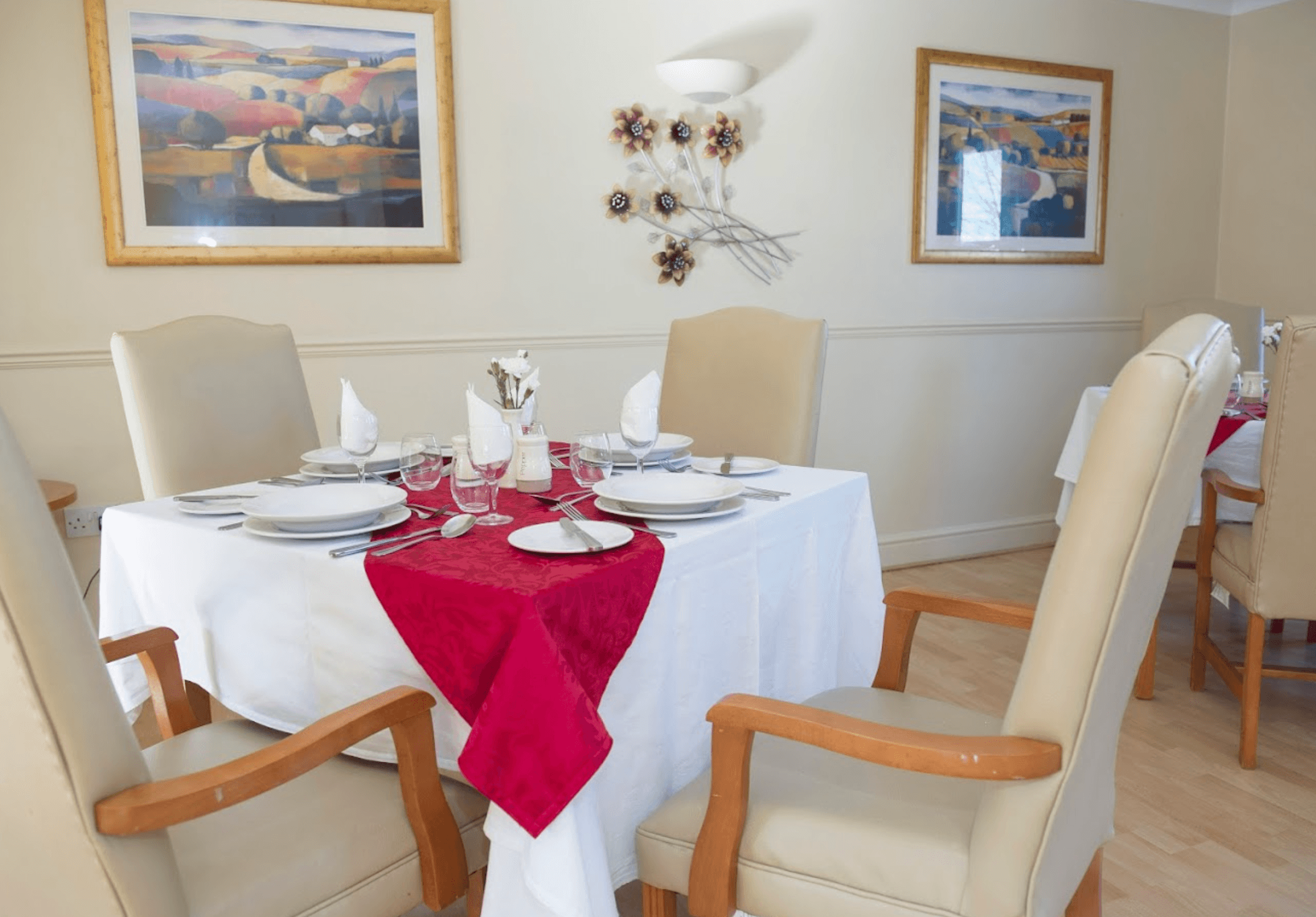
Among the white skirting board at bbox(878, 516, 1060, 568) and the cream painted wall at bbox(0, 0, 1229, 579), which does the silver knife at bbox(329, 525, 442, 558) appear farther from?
the white skirting board at bbox(878, 516, 1060, 568)

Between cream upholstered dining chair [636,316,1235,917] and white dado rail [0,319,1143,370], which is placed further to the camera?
white dado rail [0,319,1143,370]

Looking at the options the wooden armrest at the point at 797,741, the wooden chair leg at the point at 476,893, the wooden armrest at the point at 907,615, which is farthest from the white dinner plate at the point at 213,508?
the wooden armrest at the point at 907,615

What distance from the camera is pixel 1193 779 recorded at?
7.88 feet

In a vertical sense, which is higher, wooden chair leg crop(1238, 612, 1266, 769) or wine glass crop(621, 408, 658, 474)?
wine glass crop(621, 408, 658, 474)

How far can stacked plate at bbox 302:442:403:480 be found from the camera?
1.99m

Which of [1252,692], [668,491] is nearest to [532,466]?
[668,491]

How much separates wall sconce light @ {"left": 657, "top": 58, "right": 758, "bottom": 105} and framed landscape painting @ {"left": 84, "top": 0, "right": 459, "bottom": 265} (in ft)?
2.56

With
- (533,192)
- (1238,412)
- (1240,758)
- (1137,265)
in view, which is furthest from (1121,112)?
(1240,758)

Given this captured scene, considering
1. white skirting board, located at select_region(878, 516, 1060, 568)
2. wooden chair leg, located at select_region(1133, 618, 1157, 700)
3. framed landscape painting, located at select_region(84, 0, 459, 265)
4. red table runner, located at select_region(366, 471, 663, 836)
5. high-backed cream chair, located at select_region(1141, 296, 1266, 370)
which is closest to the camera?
red table runner, located at select_region(366, 471, 663, 836)

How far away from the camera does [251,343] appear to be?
2379 mm

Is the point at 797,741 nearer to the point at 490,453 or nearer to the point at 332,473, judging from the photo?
the point at 490,453

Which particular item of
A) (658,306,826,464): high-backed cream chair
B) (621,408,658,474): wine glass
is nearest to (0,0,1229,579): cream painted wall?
(658,306,826,464): high-backed cream chair

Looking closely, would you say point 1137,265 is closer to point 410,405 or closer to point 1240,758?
point 1240,758

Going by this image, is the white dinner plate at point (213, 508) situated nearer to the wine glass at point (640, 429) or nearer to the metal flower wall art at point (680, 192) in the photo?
the wine glass at point (640, 429)
